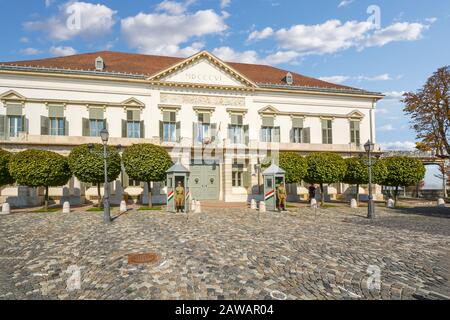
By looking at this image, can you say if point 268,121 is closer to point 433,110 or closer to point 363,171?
point 363,171

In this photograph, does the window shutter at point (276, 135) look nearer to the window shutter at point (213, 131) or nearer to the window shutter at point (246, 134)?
the window shutter at point (246, 134)

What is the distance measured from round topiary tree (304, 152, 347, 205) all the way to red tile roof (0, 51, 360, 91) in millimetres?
11210

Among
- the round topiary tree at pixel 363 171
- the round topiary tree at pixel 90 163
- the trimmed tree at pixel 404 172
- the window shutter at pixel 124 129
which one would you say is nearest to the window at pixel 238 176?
the round topiary tree at pixel 363 171

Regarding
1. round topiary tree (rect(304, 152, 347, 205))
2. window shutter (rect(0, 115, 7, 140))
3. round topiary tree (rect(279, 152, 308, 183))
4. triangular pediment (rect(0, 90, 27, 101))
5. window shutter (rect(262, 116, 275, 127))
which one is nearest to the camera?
round topiary tree (rect(304, 152, 347, 205))

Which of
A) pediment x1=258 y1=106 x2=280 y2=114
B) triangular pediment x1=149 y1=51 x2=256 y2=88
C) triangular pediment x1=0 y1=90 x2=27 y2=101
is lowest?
pediment x1=258 y1=106 x2=280 y2=114

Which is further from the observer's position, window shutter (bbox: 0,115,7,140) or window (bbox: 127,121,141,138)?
window (bbox: 127,121,141,138)

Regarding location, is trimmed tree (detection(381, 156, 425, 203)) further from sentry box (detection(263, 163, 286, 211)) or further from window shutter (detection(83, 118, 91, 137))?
window shutter (detection(83, 118, 91, 137))

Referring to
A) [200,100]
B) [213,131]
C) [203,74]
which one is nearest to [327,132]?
[213,131]

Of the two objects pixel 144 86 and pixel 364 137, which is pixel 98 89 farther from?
pixel 364 137

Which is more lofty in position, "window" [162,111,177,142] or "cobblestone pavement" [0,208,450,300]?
"window" [162,111,177,142]

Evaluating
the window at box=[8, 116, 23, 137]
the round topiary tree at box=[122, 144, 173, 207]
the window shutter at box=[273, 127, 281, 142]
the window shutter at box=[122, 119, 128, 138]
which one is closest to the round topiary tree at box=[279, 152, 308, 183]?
the window shutter at box=[273, 127, 281, 142]

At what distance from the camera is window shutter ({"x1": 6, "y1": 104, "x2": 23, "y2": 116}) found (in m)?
23.7

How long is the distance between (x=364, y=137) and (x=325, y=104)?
228 inches
